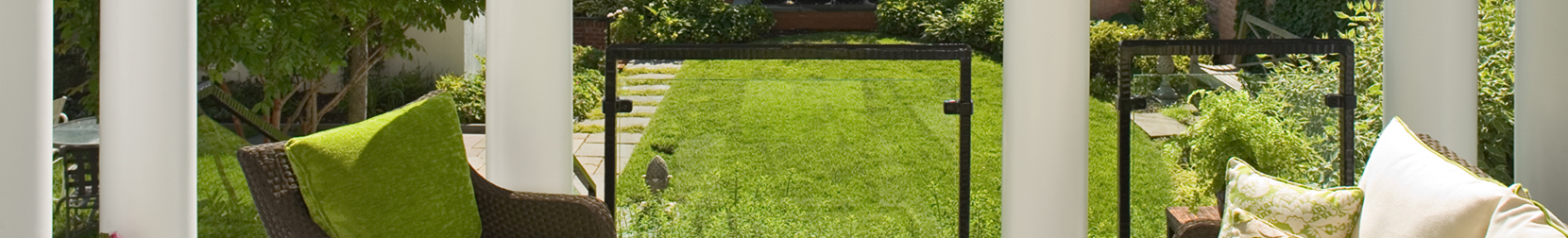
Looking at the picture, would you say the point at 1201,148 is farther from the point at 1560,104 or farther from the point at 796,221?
the point at 796,221

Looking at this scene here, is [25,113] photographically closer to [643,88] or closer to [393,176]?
[393,176]

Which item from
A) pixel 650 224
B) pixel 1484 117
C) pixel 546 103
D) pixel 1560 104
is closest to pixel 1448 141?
pixel 1560 104

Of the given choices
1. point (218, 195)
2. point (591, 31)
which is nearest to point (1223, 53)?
point (218, 195)

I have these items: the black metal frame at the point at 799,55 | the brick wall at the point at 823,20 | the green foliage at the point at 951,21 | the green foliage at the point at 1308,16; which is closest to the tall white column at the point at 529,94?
the black metal frame at the point at 799,55

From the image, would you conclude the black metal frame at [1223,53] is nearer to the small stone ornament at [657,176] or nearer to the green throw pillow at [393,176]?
the small stone ornament at [657,176]

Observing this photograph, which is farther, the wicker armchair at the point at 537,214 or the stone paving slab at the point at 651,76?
the stone paving slab at the point at 651,76

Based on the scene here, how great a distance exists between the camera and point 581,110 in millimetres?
6410

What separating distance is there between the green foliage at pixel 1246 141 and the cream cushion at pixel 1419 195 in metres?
0.79

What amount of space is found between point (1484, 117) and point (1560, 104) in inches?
36.8

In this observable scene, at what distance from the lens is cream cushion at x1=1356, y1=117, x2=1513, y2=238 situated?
1343 millimetres

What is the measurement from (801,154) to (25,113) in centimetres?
133

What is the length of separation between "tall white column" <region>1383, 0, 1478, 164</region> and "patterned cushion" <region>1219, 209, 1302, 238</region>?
2.74 ft

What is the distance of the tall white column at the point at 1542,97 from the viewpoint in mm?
2033

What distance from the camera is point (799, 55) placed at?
2.27 meters
